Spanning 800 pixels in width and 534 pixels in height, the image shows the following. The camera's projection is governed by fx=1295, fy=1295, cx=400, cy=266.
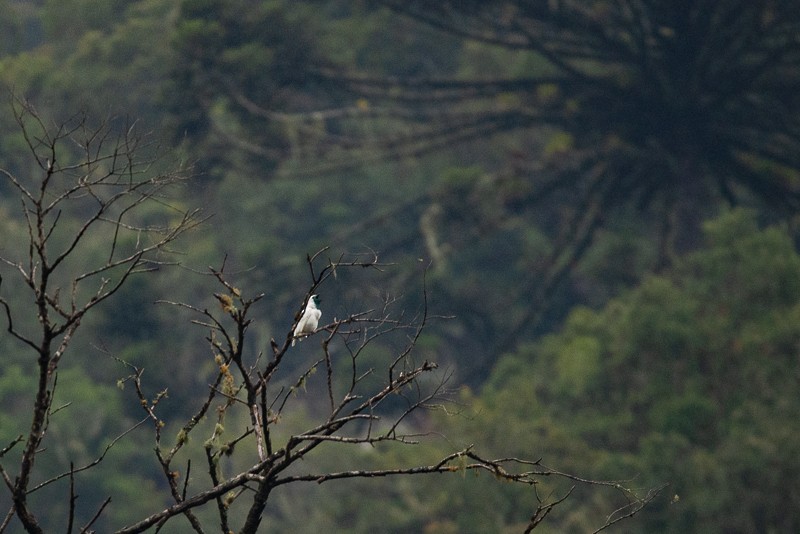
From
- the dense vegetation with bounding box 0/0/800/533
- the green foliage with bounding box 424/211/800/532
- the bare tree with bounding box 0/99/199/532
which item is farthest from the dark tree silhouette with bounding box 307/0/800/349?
the bare tree with bounding box 0/99/199/532

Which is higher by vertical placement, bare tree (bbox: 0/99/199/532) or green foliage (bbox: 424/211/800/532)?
bare tree (bbox: 0/99/199/532)

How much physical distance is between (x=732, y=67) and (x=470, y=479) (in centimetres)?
786

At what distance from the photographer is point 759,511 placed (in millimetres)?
13008

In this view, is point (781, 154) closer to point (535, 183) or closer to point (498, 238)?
point (535, 183)

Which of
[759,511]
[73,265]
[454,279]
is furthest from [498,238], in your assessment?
[759,511]

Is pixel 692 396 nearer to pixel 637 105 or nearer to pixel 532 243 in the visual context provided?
pixel 637 105

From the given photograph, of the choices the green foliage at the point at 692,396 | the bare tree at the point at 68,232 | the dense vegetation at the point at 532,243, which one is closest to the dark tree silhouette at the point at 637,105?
the dense vegetation at the point at 532,243

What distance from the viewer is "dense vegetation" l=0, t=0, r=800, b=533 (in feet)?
48.3

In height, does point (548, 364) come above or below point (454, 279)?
below

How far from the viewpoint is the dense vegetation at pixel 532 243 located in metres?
14.7

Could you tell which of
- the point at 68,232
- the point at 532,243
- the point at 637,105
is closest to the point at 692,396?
the point at 637,105

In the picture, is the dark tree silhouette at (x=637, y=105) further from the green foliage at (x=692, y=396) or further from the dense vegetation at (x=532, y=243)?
the green foliage at (x=692, y=396)

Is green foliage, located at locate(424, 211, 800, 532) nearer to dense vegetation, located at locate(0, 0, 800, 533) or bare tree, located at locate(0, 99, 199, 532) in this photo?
dense vegetation, located at locate(0, 0, 800, 533)

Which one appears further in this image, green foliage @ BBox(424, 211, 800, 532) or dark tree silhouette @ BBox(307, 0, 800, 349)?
dark tree silhouette @ BBox(307, 0, 800, 349)
